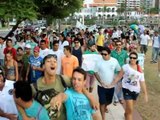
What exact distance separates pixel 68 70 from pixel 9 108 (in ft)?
14.7

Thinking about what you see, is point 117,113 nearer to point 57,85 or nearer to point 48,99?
point 57,85

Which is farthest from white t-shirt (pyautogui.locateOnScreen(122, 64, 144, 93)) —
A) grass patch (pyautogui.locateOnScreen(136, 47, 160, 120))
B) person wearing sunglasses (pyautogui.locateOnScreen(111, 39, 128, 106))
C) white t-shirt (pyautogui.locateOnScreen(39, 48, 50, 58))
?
white t-shirt (pyautogui.locateOnScreen(39, 48, 50, 58))

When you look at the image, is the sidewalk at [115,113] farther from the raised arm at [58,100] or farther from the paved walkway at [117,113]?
the raised arm at [58,100]

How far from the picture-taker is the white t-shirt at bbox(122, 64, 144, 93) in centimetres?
760

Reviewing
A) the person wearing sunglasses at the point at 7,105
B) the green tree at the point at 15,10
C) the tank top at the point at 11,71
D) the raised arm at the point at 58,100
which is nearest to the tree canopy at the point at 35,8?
the green tree at the point at 15,10

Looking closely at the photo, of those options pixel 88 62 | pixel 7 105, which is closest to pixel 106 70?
pixel 88 62

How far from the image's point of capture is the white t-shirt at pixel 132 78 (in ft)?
24.9

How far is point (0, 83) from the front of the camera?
5.10 meters

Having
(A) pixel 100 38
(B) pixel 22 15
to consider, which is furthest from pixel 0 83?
(A) pixel 100 38

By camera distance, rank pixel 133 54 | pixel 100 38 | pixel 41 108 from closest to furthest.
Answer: pixel 41 108 → pixel 133 54 → pixel 100 38

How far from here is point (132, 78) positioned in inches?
302

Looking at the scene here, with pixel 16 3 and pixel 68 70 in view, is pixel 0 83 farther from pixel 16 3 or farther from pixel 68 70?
pixel 16 3

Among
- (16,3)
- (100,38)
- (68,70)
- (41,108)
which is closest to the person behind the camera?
(41,108)

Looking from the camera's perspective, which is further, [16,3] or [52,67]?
[16,3]
